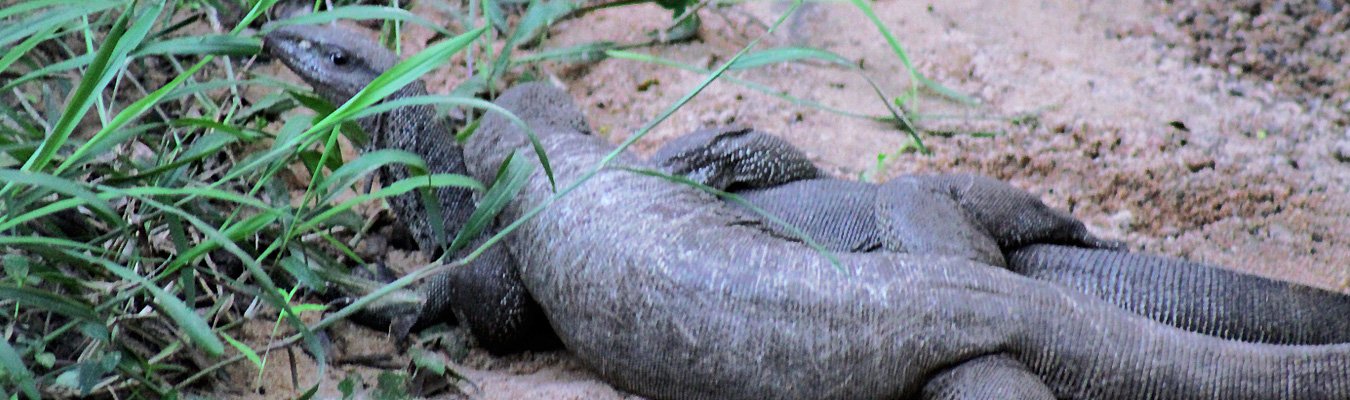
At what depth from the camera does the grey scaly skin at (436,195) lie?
3.80 metres

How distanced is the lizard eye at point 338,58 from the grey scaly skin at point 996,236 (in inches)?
41.5

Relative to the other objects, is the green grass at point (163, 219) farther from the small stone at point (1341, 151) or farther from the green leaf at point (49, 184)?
the small stone at point (1341, 151)

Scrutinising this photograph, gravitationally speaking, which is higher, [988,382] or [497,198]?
[497,198]

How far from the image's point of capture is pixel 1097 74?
5207 mm

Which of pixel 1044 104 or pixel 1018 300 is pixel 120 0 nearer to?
pixel 1018 300

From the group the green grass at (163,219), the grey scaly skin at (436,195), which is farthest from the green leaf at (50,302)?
the grey scaly skin at (436,195)

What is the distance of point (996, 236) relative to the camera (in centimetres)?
365

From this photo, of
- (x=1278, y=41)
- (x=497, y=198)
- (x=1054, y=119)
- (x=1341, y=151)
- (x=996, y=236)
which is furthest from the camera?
(x=1278, y=41)

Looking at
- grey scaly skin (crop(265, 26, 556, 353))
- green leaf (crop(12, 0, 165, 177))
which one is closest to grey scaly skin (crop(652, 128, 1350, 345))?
grey scaly skin (crop(265, 26, 556, 353))

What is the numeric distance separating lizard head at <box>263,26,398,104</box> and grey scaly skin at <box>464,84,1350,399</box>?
1.04 meters

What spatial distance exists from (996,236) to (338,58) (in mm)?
2136

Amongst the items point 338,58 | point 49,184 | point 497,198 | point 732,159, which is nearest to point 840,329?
point 497,198

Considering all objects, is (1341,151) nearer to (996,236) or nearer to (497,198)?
(996,236)

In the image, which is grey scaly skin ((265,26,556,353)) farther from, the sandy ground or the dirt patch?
the dirt patch
